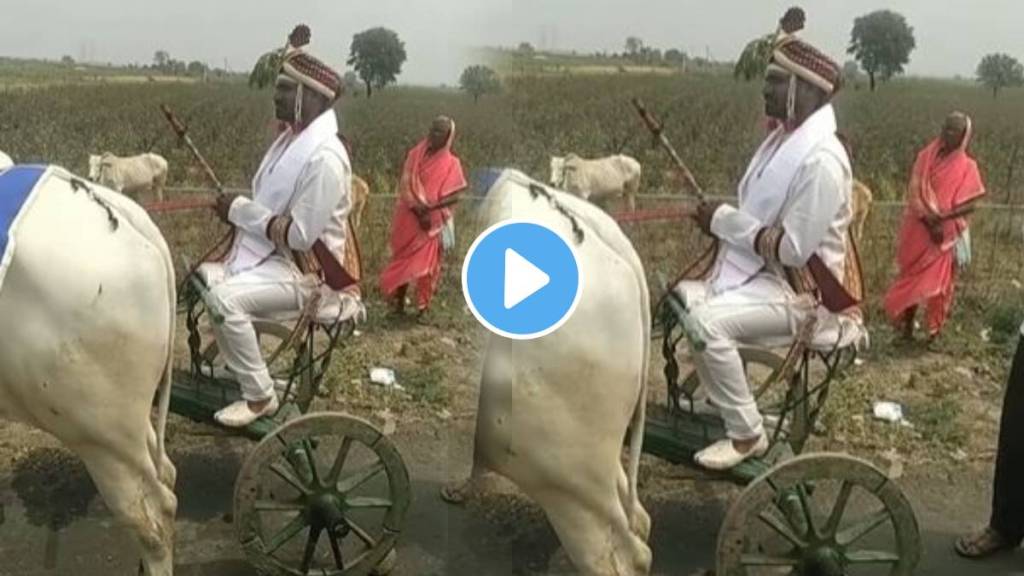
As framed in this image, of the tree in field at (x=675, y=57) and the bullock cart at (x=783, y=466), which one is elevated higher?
the tree in field at (x=675, y=57)

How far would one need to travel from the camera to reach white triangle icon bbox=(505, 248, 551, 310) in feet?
9.54

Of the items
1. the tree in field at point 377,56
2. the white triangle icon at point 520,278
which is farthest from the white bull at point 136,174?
the white triangle icon at point 520,278

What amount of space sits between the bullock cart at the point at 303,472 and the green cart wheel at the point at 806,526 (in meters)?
1.01

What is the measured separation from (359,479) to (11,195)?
4.29 feet

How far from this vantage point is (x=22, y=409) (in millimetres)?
3371

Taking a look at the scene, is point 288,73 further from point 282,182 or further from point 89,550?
point 89,550

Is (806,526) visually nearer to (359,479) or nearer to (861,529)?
(861,529)

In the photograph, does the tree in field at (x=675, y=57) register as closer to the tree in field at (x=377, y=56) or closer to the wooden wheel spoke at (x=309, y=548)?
the tree in field at (x=377, y=56)

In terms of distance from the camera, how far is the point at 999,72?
3.51 meters

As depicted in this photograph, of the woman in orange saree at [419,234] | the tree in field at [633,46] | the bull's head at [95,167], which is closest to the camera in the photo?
the tree in field at [633,46]

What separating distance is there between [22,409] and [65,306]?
1.18 ft

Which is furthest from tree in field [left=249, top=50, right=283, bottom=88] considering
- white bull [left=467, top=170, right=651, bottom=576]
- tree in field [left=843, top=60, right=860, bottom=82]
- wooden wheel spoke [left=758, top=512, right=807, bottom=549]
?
wooden wheel spoke [left=758, top=512, right=807, bottom=549]

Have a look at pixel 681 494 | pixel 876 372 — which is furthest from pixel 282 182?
pixel 876 372

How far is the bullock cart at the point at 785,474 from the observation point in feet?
10.9
